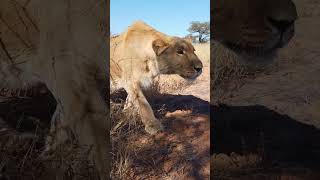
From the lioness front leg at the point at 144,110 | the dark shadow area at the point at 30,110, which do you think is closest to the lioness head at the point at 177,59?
the lioness front leg at the point at 144,110

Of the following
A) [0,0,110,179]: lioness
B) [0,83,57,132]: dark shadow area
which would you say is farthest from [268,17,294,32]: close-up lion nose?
[0,83,57,132]: dark shadow area

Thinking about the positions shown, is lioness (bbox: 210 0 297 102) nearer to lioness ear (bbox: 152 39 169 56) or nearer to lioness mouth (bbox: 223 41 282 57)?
lioness mouth (bbox: 223 41 282 57)

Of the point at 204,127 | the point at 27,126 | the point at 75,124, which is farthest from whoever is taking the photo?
the point at 204,127

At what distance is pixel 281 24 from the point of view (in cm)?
245

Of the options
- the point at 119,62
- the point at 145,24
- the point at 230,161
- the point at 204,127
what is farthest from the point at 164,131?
Answer: the point at 230,161

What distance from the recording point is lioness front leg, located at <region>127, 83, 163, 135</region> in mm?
5281

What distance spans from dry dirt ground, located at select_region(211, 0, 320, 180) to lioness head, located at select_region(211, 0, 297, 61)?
0.06 metres

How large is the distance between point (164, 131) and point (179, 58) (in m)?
0.91

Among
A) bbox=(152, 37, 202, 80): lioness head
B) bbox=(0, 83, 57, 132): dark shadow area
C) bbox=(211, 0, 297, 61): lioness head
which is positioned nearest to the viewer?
bbox=(0, 83, 57, 132): dark shadow area

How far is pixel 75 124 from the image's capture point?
7.79ft

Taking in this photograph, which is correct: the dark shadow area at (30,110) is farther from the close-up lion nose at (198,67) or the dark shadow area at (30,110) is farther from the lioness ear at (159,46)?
the close-up lion nose at (198,67)

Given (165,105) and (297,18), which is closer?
(297,18)

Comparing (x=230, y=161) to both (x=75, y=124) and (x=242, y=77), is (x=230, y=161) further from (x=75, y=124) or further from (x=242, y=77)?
(x=75, y=124)

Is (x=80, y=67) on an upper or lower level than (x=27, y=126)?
upper
